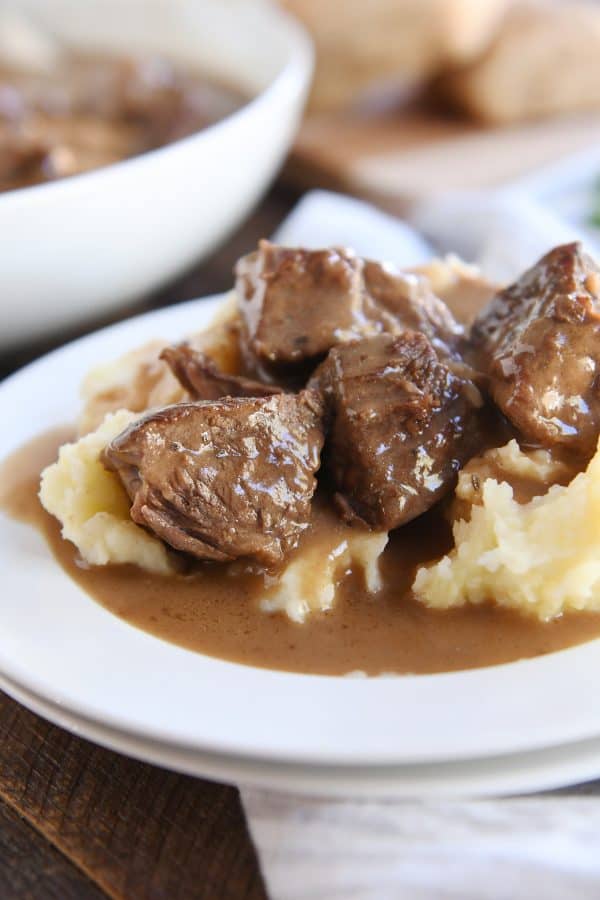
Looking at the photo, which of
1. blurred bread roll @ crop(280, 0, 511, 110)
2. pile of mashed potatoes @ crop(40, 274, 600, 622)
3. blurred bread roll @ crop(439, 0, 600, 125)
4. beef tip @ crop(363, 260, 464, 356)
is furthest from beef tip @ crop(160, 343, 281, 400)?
blurred bread roll @ crop(439, 0, 600, 125)

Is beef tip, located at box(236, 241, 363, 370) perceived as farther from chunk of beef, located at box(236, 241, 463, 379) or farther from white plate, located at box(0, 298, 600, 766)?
white plate, located at box(0, 298, 600, 766)

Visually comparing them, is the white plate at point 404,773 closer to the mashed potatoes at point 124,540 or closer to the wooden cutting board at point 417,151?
the mashed potatoes at point 124,540

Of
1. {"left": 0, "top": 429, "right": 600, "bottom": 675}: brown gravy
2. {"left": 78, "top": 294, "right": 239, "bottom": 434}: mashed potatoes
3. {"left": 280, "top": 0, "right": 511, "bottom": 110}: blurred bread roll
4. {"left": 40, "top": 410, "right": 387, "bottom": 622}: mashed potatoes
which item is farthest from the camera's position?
{"left": 280, "top": 0, "right": 511, "bottom": 110}: blurred bread roll

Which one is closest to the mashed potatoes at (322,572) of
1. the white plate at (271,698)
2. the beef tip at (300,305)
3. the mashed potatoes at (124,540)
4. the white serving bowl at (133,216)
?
the mashed potatoes at (124,540)

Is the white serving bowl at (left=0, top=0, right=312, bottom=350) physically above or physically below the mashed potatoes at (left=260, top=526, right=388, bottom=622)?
below

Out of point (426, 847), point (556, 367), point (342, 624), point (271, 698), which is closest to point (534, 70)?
point (556, 367)

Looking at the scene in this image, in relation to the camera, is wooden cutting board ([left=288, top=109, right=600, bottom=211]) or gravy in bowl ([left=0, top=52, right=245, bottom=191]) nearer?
gravy in bowl ([left=0, top=52, right=245, bottom=191])
